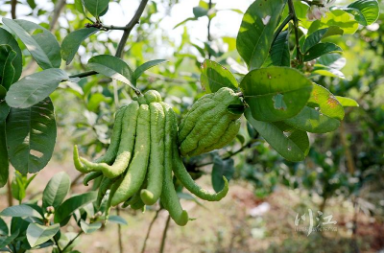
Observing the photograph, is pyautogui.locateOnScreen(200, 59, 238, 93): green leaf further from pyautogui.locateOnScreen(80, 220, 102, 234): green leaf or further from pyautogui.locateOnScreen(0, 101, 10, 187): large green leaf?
pyautogui.locateOnScreen(80, 220, 102, 234): green leaf

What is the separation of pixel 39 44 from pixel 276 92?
0.59m

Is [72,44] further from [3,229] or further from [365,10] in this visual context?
[365,10]

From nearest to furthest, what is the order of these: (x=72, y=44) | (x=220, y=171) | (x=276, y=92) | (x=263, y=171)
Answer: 1. (x=276, y=92)
2. (x=72, y=44)
3. (x=220, y=171)
4. (x=263, y=171)

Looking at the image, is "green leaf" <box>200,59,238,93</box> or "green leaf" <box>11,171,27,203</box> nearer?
"green leaf" <box>200,59,238,93</box>

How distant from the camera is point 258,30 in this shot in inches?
28.1

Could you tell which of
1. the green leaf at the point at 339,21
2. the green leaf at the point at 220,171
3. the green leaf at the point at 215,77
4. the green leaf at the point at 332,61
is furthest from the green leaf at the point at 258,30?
the green leaf at the point at 220,171

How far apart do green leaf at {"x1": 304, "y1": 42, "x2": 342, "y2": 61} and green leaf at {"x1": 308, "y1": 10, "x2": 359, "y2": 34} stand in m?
0.05

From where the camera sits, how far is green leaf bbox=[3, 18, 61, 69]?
0.78m

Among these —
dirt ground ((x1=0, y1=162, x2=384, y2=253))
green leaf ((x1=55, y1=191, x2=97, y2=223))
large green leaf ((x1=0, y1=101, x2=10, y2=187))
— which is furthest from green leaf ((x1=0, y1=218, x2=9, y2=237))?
dirt ground ((x1=0, y1=162, x2=384, y2=253))

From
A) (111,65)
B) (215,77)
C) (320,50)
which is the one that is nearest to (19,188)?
(111,65)

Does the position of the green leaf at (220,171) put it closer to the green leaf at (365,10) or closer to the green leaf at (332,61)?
the green leaf at (332,61)

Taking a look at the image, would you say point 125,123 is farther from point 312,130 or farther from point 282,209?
point 282,209

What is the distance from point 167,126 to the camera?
703 mm

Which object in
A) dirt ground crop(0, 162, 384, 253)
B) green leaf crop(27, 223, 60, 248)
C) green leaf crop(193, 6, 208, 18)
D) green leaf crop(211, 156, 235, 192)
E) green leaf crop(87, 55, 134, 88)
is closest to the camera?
green leaf crop(87, 55, 134, 88)
